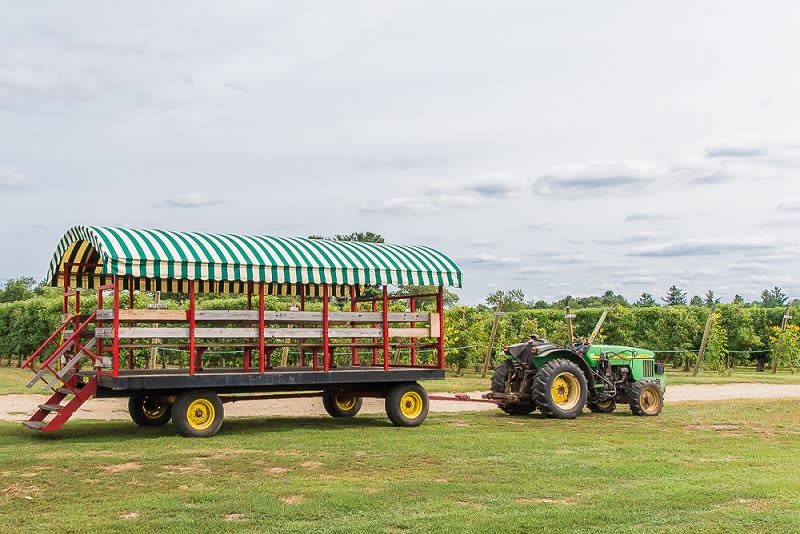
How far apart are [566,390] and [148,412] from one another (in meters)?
6.95

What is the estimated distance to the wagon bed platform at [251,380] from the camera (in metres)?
12.1

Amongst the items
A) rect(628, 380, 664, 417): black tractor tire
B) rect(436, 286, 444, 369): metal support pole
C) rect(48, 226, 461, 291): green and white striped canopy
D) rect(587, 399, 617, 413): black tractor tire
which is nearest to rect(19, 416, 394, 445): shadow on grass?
rect(436, 286, 444, 369): metal support pole

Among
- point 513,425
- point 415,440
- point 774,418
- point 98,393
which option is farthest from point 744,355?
point 98,393

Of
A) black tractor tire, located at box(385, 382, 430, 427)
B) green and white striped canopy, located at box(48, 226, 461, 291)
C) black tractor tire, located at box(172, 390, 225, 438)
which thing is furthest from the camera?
black tractor tire, located at box(385, 382, 430, 427)

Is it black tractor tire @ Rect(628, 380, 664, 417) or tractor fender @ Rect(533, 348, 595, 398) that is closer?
tractor fender @ Rect(533, 348, 595, 398)

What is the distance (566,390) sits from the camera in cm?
1546

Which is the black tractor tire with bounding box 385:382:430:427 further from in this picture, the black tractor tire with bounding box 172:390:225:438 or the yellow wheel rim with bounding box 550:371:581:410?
the black tractor tire with bounding box 172:390:225:438

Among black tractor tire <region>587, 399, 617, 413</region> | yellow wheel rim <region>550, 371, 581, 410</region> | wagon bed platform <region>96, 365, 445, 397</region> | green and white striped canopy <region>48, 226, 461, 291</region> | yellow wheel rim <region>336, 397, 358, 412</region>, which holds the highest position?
green and white striped canopy <region>48, 226, 461, 291</region>

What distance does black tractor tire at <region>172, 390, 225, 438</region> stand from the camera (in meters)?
12.5

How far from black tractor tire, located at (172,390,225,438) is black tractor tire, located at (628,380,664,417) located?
7410 millimetres

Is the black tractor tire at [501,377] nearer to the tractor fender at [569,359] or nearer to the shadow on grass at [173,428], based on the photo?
the tractor fender at [569,359]

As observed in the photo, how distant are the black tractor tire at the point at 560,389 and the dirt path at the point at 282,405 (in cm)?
242

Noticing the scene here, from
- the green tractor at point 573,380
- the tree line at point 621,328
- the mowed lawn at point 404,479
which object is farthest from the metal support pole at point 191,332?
the tree line at point 621,328

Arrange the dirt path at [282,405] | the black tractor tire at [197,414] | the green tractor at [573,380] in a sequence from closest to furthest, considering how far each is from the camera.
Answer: the black tractor tire at [197,414], the green tractor at [573,380], the dirt path at [282,405]
